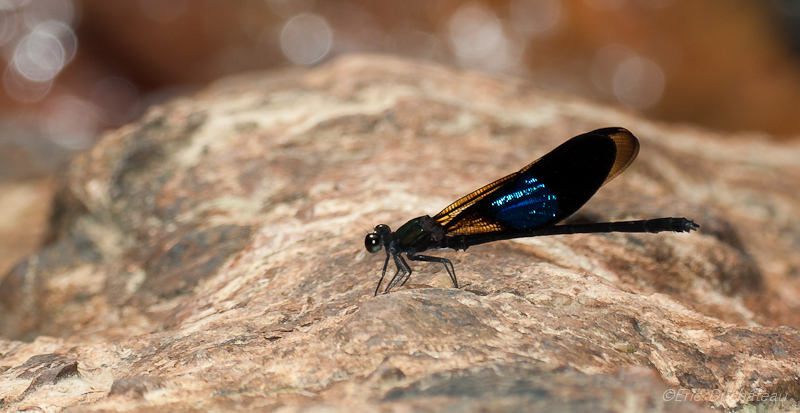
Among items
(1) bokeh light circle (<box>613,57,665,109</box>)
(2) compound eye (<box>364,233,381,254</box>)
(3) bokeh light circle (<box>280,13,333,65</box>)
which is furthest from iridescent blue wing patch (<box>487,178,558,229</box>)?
(3) bokeh light circle (<box>280,13,333,65</box>)

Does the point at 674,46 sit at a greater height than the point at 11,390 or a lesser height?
greater

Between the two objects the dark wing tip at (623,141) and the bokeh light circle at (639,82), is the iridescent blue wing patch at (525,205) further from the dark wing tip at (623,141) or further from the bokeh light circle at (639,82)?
the bokeh light circle at (639,82)

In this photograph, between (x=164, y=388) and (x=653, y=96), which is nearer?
(x=164, y=388)

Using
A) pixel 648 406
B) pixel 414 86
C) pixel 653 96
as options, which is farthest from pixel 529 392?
pixel 653 96

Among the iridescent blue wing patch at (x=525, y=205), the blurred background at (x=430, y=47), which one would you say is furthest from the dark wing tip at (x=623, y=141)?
the blurred background at (x=430, y=47)

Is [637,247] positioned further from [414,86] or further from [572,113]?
[414,86]

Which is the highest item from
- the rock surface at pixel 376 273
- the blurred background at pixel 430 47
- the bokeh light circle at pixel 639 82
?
the blurred background at pixel 430 47

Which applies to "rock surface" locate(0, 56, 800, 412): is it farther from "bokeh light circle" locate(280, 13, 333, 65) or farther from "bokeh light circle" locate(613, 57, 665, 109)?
"bokeh light circle" locate(280, 13, 333, 65)
